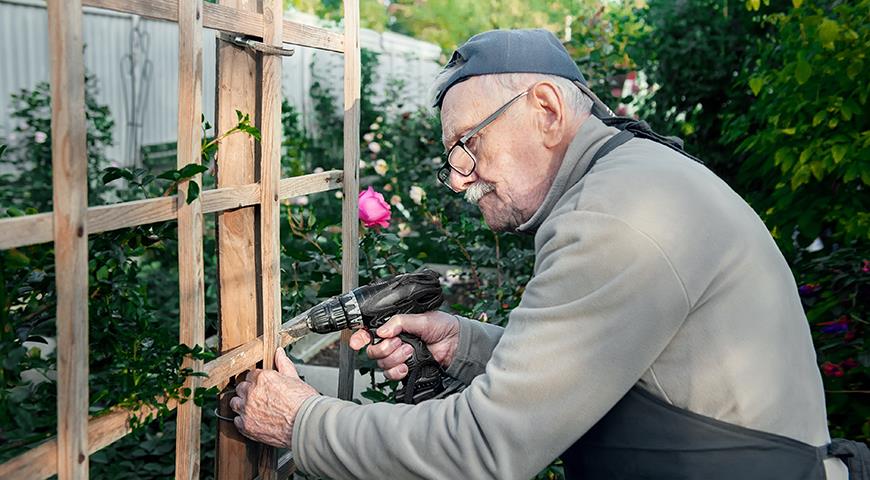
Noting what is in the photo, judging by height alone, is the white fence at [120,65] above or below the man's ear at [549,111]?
above

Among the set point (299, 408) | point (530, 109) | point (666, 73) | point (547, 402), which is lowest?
point (299, 408)

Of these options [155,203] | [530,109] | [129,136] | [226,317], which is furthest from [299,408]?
[129,136]

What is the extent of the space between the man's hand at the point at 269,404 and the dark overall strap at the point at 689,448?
2.28 feet

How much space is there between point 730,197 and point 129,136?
6.75 meters

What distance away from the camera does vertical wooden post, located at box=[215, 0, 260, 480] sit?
2051 millimetres

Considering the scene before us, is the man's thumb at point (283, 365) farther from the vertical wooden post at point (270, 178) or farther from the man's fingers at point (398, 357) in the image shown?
the man's fingers at point (398, 357)

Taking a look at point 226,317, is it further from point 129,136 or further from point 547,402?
point 129,136

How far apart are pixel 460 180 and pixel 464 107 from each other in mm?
189

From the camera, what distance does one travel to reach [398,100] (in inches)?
388

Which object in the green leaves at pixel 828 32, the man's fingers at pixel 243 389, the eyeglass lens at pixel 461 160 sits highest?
the green leaves at pixel 828 32

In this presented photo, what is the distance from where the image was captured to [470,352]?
240cm

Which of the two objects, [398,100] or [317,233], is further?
[398,100]

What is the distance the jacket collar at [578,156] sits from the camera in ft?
6.02

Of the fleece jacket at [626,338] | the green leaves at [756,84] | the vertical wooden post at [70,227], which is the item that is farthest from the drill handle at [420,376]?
the green leaves at [756,84]
